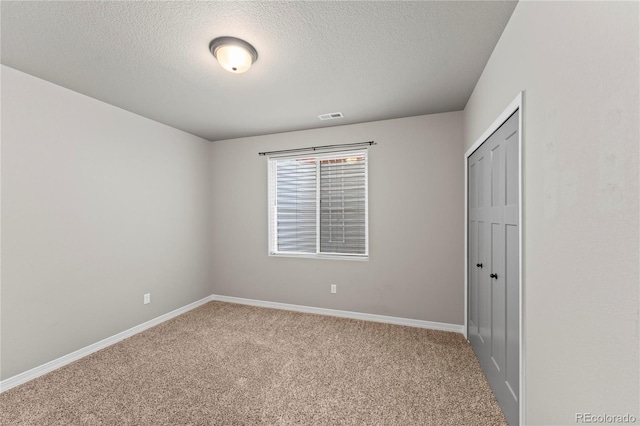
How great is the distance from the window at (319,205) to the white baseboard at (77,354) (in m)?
1.67

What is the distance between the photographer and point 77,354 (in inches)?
105

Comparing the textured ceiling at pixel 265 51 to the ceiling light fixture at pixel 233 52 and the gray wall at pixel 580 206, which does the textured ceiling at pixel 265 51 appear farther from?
the gray wall at pixel 580 206

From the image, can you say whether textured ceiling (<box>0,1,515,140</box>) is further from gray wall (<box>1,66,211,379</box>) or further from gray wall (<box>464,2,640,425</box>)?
gray wall (<box>464,2,640,425</box>)

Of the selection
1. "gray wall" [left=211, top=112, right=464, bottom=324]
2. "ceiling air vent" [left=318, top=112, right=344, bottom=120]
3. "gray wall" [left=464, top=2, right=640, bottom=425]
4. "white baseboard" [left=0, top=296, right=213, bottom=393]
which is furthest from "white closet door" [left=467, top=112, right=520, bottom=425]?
"white baseboard" [left=0, top=296, right=213, bottom=393]

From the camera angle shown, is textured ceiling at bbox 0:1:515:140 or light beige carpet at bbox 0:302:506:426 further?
light beige carpet at bbox 0:302:506:426

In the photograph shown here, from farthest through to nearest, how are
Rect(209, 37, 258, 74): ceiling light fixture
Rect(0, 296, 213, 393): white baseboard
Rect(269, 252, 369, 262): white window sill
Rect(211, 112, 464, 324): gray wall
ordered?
Rect(269, 252, 369, 262): white window sill → Rect(211, 112, 464, 324): gray wall → Rect(0, 296, 213, 393): white baseboard → Rect(209, 37, 258, 74): ceiling light fixture

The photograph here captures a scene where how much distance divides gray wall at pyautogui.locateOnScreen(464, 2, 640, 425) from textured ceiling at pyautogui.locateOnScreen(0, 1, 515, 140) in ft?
1.80

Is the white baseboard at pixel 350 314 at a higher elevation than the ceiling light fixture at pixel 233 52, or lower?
lower

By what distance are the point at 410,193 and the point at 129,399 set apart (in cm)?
332

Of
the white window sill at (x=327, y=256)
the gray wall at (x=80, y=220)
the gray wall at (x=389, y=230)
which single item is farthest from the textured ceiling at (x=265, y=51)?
the white window sill at (x=327, y=256)

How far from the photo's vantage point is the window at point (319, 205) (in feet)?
12.2

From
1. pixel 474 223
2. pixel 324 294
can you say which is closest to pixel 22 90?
pixel 324 294

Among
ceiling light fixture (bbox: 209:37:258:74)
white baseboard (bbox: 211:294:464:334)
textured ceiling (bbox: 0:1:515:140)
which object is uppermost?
textured ceiling (bbox: 0:1:515:140)

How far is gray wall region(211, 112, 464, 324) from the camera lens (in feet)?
10.6
